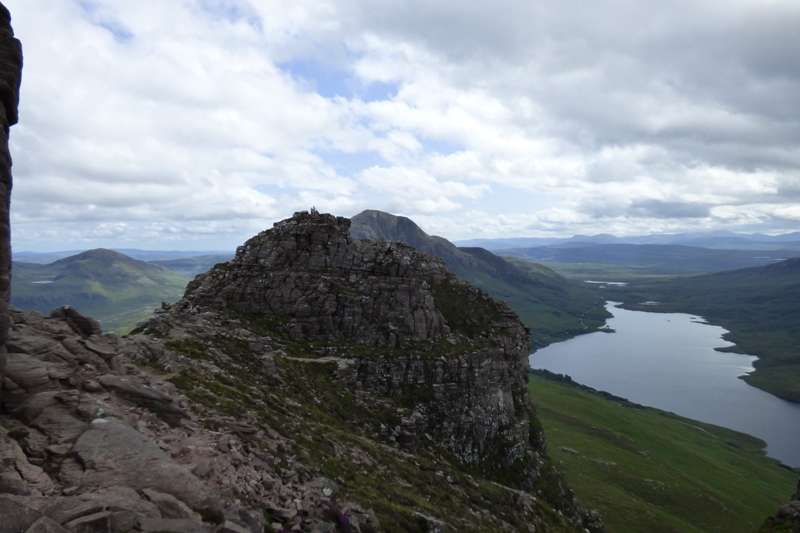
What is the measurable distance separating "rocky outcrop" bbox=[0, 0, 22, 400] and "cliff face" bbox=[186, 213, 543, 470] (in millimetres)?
45818

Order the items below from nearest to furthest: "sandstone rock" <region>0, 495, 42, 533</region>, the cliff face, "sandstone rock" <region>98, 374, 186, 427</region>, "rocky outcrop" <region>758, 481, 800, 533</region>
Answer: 1. "sandstone rock" <region>0, 495, 42, 533</region>
2. "sandstone rock" <region>98, 374, 186, 427</region>
3. "rocky outcrop" <region>758, 481, 800, 533</region>
4. the cliff face

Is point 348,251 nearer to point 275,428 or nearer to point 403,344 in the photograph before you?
point 403,344

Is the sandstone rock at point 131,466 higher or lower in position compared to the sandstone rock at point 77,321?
lower

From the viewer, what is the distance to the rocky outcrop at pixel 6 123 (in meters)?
20.9

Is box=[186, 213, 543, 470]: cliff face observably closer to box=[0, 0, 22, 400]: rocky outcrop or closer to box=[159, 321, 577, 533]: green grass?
box=[159, 321, 577, 533]: green grass

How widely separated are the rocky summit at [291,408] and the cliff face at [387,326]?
31 cm

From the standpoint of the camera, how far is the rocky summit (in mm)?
19688

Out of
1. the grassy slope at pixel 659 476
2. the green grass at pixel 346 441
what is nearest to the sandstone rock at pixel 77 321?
the green grass at pixel 346 441

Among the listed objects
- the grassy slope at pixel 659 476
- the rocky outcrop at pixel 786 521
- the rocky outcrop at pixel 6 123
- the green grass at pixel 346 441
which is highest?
the rocky outcrop at pixel 6 123

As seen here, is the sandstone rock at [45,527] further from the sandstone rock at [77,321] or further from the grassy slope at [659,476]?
the grassy slope at [659,476]

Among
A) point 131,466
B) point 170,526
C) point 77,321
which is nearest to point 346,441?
point 77,321

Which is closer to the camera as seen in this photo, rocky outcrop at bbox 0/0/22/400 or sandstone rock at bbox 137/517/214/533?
sandstone rock at bbox 137/517/214/533

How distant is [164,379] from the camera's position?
35062 millimetres

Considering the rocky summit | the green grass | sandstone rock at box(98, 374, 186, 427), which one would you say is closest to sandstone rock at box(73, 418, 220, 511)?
the rocky summit
